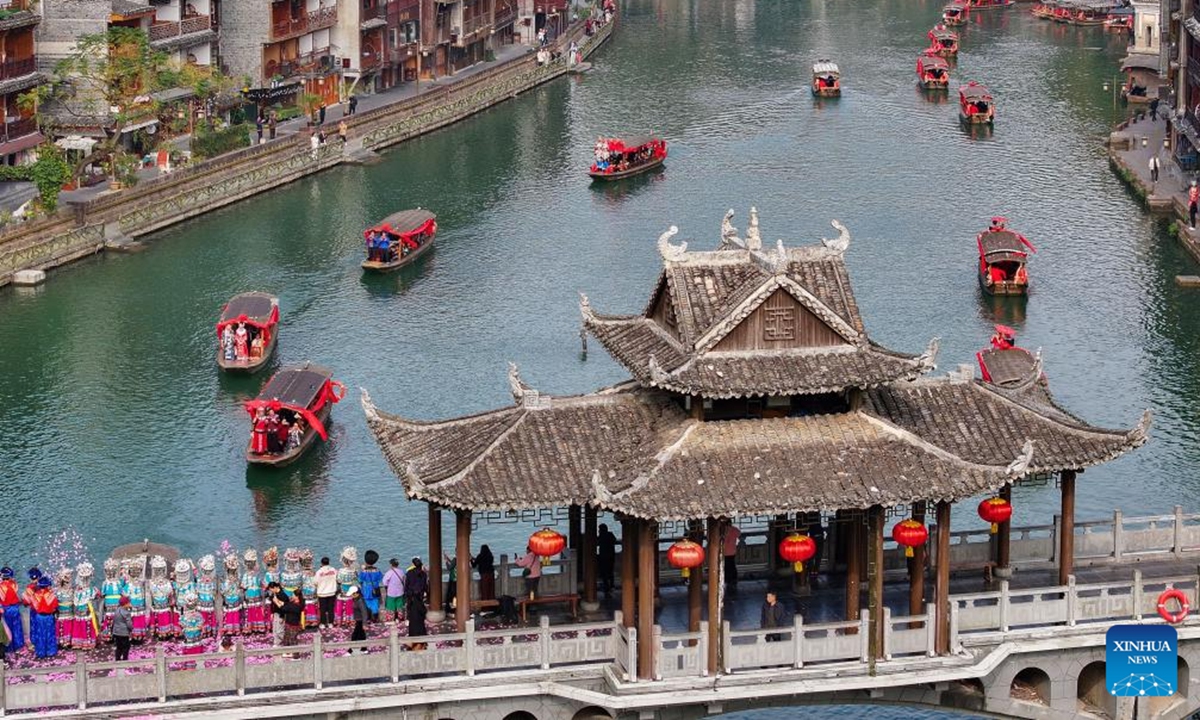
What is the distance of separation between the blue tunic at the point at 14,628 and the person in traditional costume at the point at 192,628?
12.9 ft

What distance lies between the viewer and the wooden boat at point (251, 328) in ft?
366

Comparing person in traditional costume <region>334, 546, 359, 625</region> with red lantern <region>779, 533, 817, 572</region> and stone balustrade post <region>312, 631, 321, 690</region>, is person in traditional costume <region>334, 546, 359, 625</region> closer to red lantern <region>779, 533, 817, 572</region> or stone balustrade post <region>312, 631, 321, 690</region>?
stone balustrade post <region>312, 631, 321, 690</region>

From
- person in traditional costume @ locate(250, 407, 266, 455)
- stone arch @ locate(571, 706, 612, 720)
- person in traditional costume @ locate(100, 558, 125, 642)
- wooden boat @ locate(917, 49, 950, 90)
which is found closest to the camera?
stone arch @ locate(571, 706, 612, 720)

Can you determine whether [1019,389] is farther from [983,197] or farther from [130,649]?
[983,197]

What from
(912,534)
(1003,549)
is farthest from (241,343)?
(912,534)

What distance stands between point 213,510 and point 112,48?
191ft

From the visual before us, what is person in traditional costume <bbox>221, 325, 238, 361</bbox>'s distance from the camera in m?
111

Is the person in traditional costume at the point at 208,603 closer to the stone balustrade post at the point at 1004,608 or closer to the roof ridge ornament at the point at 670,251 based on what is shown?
the roof ridge ornament at the point at 670,251

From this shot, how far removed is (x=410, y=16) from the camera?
610ft

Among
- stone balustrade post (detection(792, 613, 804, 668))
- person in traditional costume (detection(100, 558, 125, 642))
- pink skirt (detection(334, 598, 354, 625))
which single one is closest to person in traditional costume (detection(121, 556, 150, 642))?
person in traditional costume (detection(100, 558, 125, 642))

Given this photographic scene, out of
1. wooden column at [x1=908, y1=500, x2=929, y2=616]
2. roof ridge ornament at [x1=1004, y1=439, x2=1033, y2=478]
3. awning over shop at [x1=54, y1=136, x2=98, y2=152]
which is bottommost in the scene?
wooden column at [x1=908, y1=500, x2=929, y2=616]

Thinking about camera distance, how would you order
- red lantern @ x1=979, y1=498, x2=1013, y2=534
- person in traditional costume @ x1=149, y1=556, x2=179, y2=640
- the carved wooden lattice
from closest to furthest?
the carved wooden lattice → person in traditional costume @ x1=149, y1=556, x2=179, y2=640 → red lantern @ x1=979, y1=498, x2=1013, y2=534

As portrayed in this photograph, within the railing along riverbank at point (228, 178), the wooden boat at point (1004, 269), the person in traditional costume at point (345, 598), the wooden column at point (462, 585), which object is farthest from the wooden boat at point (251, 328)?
the wooden column at point (462, 585)

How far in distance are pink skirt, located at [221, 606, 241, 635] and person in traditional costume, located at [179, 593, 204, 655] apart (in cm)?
84
